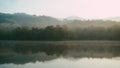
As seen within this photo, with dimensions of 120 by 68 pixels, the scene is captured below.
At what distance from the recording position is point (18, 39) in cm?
787

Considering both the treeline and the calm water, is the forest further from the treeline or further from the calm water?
the calm water

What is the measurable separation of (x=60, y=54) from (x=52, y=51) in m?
0.37

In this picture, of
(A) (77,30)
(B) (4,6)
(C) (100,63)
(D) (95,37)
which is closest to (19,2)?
(B) (4,6)

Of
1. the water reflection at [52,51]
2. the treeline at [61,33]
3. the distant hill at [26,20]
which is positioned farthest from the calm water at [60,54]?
the distant hill at [26,20]

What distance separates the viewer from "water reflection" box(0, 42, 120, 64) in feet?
21.0

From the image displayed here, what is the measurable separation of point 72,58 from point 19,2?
2.21m

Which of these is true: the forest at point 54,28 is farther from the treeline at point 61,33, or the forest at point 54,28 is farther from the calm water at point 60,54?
the calm water at point 60,54

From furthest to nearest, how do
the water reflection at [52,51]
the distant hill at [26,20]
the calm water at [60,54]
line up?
the distant hill at [26,20]
the water reflection at [52,51]
the calm water at [60,54]

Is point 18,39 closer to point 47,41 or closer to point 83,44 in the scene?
point 47,41

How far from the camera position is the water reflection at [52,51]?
639cm

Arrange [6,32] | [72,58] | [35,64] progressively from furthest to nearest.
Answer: [6,32] → [72,58] → [35,64]

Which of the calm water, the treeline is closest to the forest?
the treeline

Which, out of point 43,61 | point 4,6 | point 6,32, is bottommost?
point 43,61

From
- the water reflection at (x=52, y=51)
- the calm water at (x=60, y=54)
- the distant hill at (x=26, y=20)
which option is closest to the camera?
the calm water at (x=60, y=54)
